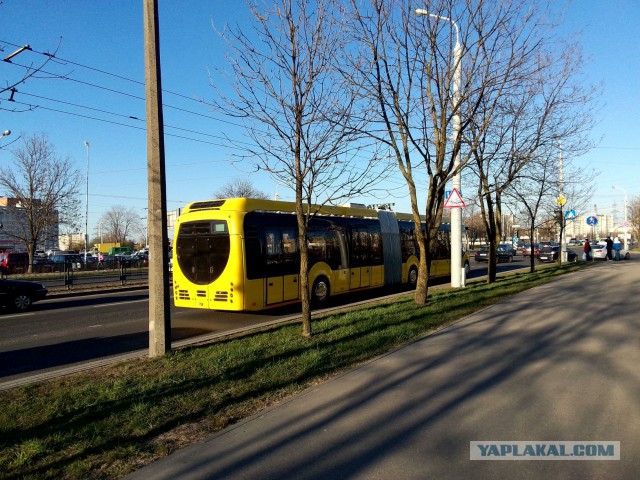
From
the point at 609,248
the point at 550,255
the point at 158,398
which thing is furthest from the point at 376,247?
the point at 550,255

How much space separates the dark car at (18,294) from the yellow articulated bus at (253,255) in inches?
220

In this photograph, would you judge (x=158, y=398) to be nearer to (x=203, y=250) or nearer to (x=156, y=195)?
(x=156, y=195)

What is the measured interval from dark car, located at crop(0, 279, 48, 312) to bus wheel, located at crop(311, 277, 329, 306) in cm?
857

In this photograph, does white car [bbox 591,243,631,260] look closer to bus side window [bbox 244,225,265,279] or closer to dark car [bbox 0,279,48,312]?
bus side window [bbox 244,225,265,279]

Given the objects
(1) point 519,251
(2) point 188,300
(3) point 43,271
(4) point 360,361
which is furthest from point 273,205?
(1) point 519,251

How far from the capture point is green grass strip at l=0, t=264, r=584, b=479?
13.1 ft

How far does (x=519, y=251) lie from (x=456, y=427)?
6583 cm

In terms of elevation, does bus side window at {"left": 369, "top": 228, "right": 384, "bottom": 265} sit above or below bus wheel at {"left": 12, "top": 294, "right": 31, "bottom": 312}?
above

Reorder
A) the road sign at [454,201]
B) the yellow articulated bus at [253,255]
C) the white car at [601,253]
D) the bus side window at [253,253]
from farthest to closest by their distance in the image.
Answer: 1. the white car at [601,253]
2. the road sign at [454,201]
3. the bus side window at [253,253]
4. the yellow articulated bus at [253,255]

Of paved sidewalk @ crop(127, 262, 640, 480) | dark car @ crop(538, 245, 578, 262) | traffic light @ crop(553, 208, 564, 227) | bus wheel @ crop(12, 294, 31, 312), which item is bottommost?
paved sidewalk @ crop(127, 262, 640, 480)

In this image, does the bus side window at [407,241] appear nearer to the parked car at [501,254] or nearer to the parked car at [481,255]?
the parked car at [501,254]

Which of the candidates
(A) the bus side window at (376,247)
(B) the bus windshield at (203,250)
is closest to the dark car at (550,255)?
(A) the bus side window at (376,247)

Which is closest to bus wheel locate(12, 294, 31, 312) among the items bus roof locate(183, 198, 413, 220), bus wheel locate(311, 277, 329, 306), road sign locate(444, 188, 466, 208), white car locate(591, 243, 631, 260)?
bus roof locate(183, 198, 413, 220)

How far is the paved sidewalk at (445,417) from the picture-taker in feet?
12.0
